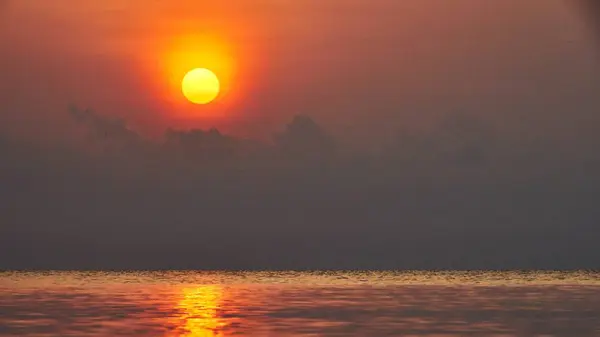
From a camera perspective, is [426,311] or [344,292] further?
[344,292]

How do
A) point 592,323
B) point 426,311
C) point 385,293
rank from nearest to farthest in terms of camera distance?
point 592,323 < point 426,311 < point 385,293

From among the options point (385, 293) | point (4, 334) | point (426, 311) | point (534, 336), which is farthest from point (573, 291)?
point (4, 334)

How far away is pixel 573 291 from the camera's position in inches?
2879

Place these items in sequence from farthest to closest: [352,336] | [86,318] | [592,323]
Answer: [86,318] → [592,323] → [352,336]

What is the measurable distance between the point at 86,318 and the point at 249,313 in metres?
6.42

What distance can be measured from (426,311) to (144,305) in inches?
487

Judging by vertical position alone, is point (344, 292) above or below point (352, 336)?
above

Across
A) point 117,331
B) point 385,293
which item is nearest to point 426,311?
point 117,331

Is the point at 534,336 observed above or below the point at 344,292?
A: below

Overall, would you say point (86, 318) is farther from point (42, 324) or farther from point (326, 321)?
point (326, 321)

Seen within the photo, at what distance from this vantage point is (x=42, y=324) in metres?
43.5

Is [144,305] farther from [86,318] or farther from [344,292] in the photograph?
[344,292]

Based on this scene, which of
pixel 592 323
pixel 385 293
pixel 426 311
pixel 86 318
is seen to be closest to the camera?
pixel 592 323

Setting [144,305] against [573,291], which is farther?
[573,291]
